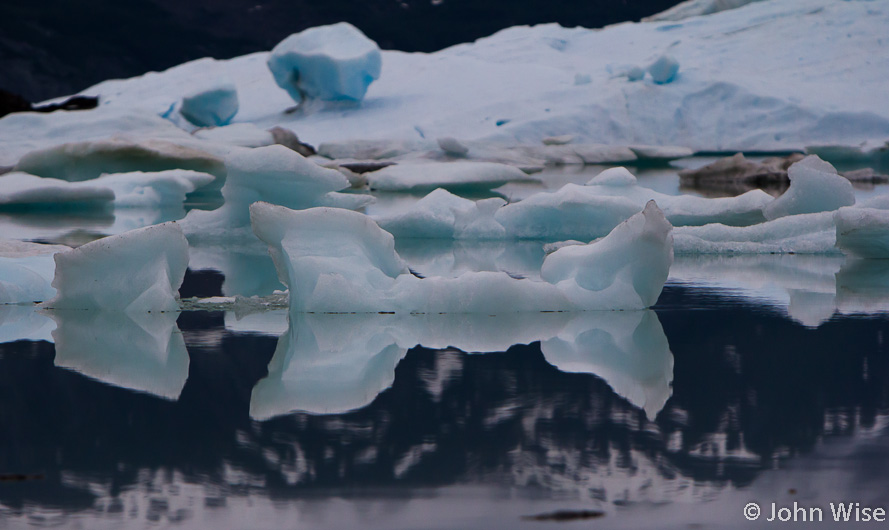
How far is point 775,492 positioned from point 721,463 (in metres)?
0.12

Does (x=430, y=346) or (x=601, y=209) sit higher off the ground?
(x=601, y=209)

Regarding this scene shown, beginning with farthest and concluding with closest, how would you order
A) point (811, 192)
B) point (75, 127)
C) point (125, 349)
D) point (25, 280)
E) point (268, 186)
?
point (75, 127) → point (811, 192) → point (268, 186) → point (25, 280) → point (125, 349)

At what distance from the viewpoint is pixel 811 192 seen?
491 centimetres

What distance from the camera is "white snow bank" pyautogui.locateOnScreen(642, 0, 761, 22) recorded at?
21.5 meters

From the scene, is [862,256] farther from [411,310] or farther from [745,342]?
[411,310]

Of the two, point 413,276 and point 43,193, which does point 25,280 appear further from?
point 43,193

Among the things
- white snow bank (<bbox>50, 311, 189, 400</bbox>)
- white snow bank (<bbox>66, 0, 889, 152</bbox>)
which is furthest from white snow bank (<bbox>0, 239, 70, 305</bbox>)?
white snow bank (<bbox>66, 0, 889, 152</bbox>)

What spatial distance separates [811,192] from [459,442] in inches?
155

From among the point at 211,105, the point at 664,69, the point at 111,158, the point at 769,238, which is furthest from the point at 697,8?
the point at 769,238

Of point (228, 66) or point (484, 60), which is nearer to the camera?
point (484, 60)

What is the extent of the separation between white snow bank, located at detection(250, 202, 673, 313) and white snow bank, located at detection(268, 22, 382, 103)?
1363 centimetres

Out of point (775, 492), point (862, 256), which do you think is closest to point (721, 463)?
point (775, 492)

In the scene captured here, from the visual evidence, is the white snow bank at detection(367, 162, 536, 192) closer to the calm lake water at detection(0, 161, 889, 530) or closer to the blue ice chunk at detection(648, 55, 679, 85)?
the calm lake water at detection(0, 161, 889, 530)

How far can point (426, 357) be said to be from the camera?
83.3 inches
